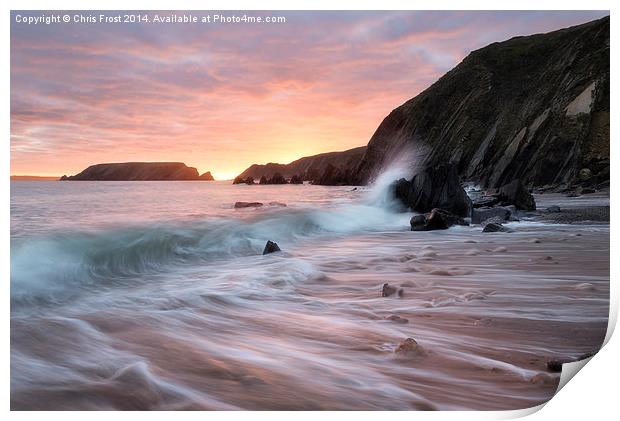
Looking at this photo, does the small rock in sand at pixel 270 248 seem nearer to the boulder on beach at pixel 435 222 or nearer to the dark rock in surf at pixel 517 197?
the boulder on beach at pixel 435 222

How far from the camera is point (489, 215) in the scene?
255 inches

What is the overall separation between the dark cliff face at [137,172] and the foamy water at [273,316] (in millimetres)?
120

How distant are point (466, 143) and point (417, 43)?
15445 mm

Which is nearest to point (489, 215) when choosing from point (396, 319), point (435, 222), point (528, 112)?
point (435, 222)

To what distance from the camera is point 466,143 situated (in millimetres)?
17391

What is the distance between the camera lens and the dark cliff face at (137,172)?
300 cm

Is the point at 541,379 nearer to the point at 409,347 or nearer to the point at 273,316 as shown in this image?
the point at 409,347

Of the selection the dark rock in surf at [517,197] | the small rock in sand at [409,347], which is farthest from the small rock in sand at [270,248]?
the dark rock in surf at [517,197]

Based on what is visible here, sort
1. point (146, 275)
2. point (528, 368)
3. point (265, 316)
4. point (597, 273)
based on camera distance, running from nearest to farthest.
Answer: point (528, 368) < point (265, 316) < point (597, 273) < point (146, 275)

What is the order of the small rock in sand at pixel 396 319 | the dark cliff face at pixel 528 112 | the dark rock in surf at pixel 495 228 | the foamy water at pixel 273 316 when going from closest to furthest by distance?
the foamy water at pixel 273 316, the small rock in sand at pixel 396 319, the dark rock in surf at pixel 495 228, the dark cliff face at pixel 528 112
